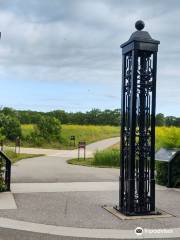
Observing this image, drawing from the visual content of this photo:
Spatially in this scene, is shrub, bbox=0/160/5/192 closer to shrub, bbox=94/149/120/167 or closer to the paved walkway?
the paved walkway

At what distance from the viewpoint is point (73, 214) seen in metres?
8.38

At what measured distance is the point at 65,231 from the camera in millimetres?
7117

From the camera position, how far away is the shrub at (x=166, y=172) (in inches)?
472

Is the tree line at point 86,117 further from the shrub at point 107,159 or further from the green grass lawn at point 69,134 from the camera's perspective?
the shrub at point 107,159

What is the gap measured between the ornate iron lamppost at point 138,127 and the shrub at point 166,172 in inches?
133

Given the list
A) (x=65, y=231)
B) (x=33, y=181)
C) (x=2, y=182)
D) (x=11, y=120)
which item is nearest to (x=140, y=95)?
(x=65, y=231)

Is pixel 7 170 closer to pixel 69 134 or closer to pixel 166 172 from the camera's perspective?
pixel 166 172

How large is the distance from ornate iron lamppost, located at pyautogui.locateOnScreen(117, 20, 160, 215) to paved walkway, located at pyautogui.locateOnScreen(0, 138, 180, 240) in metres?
0.53

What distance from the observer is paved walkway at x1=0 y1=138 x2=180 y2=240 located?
277 inches

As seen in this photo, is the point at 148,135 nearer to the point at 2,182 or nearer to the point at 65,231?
the point at 65,231

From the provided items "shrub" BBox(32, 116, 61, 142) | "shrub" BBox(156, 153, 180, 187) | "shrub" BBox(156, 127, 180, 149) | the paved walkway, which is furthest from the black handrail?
"shrub" BBox(32, 116, 61, 142)

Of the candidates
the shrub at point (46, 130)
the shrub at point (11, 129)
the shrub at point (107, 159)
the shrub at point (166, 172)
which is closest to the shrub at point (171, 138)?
the shrub at point (166, 172)

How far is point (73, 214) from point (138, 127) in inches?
78.6

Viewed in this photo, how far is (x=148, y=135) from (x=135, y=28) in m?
2.04
